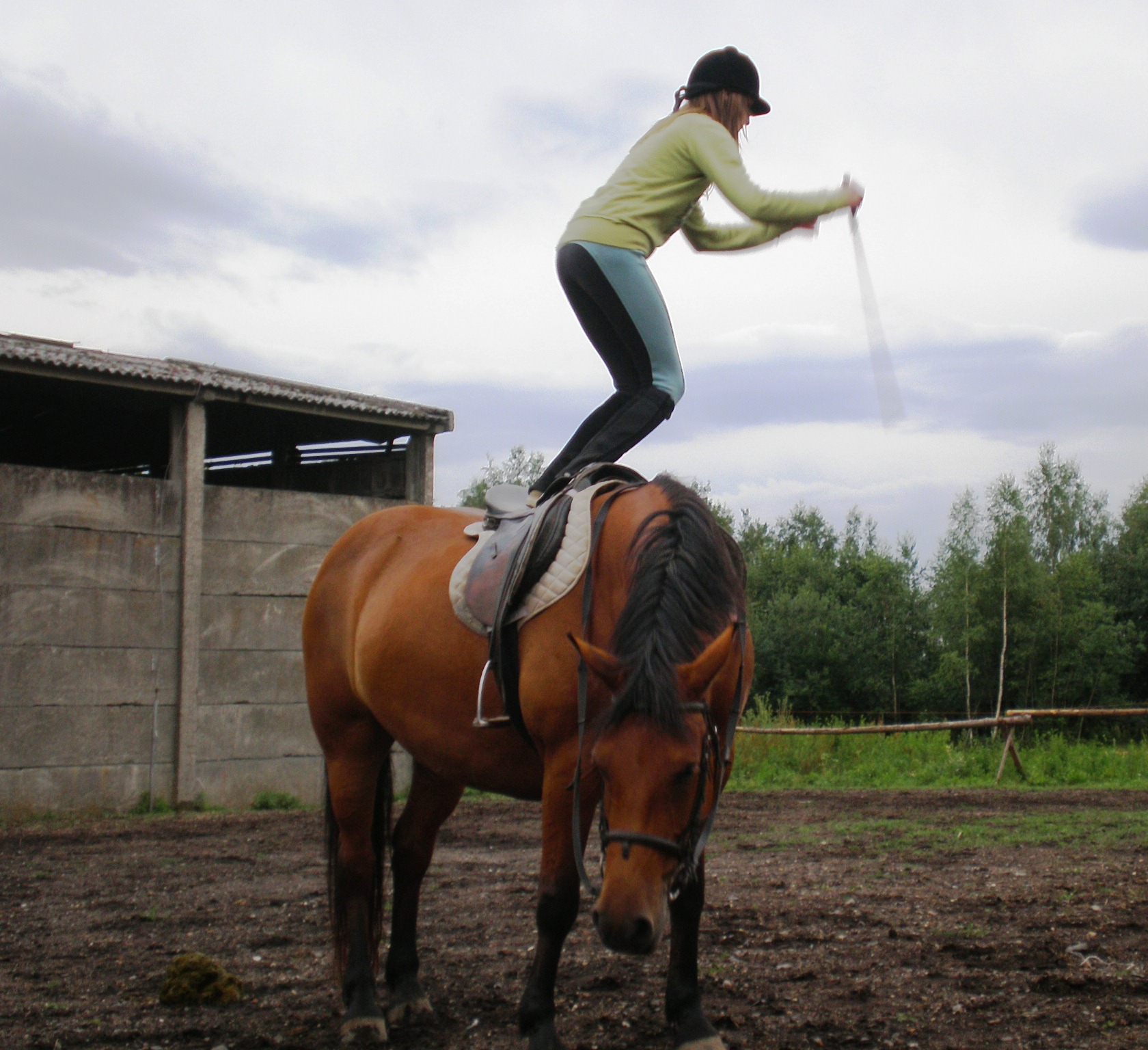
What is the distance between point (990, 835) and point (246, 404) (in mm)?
8221

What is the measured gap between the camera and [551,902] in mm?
2705

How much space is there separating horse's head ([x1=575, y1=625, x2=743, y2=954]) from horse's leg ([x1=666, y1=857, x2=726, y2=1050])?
22.8 inches

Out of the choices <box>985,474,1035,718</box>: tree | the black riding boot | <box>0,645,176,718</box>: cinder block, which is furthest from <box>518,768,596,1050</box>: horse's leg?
<box>985,474,1035,718</box>: tree

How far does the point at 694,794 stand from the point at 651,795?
0.41 ft

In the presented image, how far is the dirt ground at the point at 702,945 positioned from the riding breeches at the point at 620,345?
172 centimetres

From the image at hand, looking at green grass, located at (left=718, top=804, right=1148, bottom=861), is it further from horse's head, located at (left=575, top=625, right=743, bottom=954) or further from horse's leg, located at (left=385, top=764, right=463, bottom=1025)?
horse's head, located at (left=575, top=625, right=743, bottom=954)

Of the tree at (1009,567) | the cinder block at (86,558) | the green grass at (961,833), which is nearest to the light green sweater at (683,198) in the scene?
the green grass at (961,833)

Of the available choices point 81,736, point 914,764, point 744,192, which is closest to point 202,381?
point 81,736

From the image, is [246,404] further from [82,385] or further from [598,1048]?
[598,1048]

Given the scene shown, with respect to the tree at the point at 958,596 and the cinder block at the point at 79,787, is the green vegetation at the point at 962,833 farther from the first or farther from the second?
the tree at the point at 958,596

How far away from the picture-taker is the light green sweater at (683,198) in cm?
302

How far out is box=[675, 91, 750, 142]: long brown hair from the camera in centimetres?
329

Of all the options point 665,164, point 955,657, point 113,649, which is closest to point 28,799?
point 113,649

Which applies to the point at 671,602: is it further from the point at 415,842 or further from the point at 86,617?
the point at 86,617
